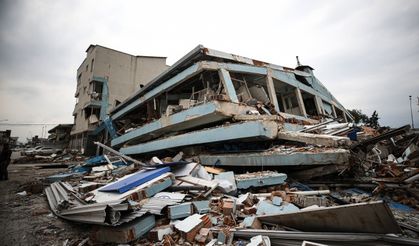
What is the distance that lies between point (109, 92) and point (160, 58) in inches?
288

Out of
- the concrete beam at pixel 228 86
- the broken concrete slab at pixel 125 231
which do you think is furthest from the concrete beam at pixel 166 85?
the broken concrete slab at pixel 125 231

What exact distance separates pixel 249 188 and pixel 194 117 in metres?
3.57

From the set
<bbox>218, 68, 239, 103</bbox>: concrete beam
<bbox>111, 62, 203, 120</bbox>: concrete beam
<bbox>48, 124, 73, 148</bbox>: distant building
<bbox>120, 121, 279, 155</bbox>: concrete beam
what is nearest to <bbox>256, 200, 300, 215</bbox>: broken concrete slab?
<bbox>120, 121, 279, 155</bbox>: concrete beam

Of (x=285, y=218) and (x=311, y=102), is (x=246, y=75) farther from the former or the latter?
(x=285, y=218)

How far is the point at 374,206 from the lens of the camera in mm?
1929

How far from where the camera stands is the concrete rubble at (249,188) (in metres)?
2.31

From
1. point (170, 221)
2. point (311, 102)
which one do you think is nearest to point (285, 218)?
point (170, 221)

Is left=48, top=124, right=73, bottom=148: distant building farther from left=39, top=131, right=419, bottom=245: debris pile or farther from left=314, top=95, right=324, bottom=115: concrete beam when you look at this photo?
left=314, top=95, right=324, bottom=115: concrete beam

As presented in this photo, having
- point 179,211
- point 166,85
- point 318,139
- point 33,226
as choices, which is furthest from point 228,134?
point 166,85

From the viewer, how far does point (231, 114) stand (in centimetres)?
667

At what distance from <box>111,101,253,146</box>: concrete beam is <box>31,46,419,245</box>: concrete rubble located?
40mm

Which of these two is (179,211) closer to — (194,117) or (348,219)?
(348,219)

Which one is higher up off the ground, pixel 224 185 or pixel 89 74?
pixel 89 74

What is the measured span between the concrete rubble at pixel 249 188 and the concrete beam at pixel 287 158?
23 millimetres
